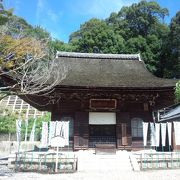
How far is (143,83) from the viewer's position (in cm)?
1374

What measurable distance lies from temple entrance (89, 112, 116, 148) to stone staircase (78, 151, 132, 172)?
228 cm

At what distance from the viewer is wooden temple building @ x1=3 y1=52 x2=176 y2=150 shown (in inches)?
536

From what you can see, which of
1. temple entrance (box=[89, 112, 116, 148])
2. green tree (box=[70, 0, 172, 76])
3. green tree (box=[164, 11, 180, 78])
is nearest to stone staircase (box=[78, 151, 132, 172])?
temple entrance (box=[89, 112, 116, 148])

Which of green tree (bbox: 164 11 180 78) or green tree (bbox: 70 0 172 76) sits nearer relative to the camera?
green tree (bbox: 164 11 180 78)

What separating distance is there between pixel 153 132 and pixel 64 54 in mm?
9123

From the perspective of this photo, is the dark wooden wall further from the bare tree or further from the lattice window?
the bare tree

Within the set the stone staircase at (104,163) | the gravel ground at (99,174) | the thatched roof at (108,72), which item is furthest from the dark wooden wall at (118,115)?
the gravel ground at (99,174)

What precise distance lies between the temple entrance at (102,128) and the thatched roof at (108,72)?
86.4 inches

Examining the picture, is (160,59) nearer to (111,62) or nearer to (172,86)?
(111,62)

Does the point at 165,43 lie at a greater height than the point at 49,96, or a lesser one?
greater

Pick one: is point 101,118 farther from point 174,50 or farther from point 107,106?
point 174,50

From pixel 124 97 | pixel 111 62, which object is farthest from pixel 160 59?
pixel 124 97

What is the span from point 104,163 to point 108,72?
6603 millimetres

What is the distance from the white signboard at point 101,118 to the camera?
14.6 m
